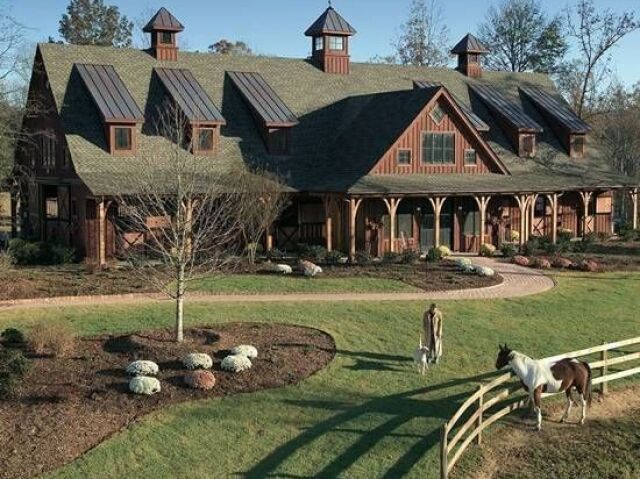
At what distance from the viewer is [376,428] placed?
15250 millimetres

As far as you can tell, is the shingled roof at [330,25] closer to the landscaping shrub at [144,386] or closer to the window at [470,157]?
the window at [470,157]

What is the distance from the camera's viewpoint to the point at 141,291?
25531 mm

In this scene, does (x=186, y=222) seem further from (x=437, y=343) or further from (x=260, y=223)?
(x=260, y=223)

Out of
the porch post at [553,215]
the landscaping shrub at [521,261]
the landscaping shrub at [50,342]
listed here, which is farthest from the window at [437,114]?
the landscaping shrub at [50,342]

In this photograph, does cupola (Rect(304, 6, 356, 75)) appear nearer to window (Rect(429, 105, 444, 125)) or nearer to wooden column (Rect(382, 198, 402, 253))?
window (Rect(429, 105, 444, 125))

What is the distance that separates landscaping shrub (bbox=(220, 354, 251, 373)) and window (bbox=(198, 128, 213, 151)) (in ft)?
60.3

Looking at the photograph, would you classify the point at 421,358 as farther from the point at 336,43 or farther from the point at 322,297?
the point at 336,43

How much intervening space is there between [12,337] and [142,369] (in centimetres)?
417

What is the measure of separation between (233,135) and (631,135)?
3770 centimetres

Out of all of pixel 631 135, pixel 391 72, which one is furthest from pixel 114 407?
pixel 631 135

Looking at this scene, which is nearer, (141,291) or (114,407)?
(114,407)

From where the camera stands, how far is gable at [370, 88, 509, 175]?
117ft


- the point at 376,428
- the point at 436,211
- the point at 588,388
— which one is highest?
the point at 436,211

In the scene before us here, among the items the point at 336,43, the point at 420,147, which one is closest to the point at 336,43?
the point at 336,43
